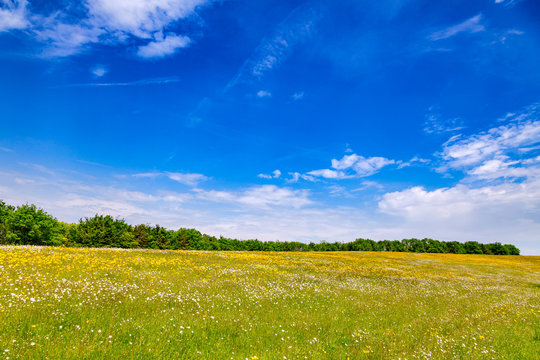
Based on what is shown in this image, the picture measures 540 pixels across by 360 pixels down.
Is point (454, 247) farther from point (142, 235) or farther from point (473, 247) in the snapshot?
point (142, 235)

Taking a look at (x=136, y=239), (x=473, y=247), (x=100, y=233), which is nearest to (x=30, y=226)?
(x=100, y=233)

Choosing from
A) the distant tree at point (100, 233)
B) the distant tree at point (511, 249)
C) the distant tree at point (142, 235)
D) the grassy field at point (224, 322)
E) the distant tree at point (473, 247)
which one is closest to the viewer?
the grassy field at point (224, 322)

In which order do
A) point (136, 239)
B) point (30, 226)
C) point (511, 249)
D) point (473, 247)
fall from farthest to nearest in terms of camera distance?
point (473, 247) < point (511, 249) < point (136, 239) < point (30, 226)

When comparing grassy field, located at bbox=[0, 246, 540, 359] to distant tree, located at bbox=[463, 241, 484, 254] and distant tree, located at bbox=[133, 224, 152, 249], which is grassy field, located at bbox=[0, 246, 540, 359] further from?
distant tree, located at bbox=[463, 241, 484, 254]

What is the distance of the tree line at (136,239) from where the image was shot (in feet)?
176

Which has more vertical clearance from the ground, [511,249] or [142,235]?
[142,235]

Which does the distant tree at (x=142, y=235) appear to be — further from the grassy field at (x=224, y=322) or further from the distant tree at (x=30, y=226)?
the grassy field at (x=224, y=322)

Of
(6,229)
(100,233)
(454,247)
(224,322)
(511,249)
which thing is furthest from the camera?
(454,247)

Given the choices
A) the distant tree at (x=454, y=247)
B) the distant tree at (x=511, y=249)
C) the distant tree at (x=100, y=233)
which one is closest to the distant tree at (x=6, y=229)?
the distant tree at (x=100, y=233)

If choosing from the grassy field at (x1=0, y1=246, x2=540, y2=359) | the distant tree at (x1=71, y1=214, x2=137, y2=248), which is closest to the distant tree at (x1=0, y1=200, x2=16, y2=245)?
the distant tree at (x1=71, y1=214, x2=137, y2=248)

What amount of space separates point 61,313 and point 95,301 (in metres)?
1.75

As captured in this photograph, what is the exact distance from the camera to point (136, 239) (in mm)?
72000

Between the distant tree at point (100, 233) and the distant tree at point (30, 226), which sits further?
the distant tree at point (100, 233)

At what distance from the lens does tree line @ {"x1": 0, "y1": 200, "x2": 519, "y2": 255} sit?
5353 cm
